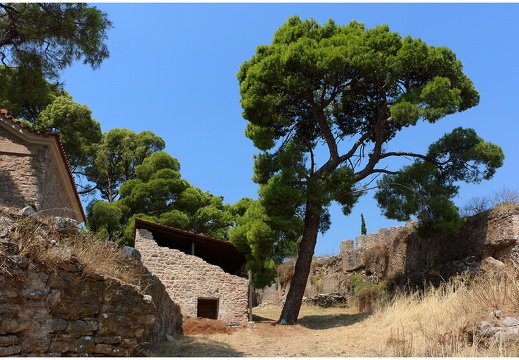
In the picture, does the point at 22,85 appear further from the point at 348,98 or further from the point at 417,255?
the point at 417,255

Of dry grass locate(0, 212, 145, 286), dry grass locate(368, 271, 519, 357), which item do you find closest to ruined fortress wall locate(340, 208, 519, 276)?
dry grass locate(368, 271, 519, 357)

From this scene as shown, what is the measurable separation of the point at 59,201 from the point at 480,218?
12.8 m

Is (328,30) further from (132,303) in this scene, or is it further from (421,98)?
(132,303)

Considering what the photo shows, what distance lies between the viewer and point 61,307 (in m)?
5.37

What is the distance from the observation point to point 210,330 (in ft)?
47.6

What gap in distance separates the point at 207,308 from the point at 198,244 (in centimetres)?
262

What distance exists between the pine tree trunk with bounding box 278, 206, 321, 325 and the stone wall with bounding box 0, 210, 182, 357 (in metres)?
10.4

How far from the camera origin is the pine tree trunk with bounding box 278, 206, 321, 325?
1620 cm

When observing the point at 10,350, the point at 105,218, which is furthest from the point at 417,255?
the point at 10,350

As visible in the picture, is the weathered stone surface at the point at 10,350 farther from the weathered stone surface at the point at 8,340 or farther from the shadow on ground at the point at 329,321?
the shadow on ground at the point at 329,321

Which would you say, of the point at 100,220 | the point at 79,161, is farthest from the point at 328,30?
the point at 79,161

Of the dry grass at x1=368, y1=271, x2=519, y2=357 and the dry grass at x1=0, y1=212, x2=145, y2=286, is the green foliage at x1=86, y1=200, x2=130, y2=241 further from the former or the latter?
the dry grass at x1=0, y1=212, x2=145, y2=286

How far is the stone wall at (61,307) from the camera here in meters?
4.92

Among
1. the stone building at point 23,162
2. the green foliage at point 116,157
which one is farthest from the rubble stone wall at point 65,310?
the green foliage at point 116,157
